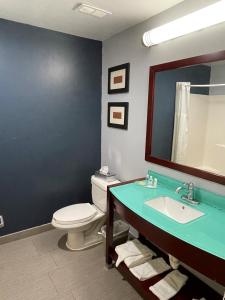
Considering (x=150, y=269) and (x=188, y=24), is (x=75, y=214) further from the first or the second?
(x=188, y=24)

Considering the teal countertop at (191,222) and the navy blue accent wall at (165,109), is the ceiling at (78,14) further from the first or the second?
the teal countertop at (191,222)

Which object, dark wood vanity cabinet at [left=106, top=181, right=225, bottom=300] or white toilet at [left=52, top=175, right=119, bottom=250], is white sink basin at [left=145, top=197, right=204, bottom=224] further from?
white toilet at [left=52, top=175, right=119, bottom=250]

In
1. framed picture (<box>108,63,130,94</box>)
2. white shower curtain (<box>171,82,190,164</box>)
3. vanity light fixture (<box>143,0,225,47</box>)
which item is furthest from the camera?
framed picture (<box>108,63,130,94</box>)

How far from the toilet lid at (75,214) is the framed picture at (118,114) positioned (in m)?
0.98

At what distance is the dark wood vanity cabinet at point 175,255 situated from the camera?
1.05 meters

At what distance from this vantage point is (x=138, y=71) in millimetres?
2072

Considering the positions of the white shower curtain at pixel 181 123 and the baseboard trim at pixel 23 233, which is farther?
the baseboard trim at pixel 23 233

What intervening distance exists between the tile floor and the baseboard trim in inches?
1.9

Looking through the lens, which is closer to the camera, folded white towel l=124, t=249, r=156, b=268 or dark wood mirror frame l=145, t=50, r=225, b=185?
dark wood mirror frame l=145, t=50, r=225, b=185

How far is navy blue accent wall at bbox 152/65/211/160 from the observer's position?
5.76 feet

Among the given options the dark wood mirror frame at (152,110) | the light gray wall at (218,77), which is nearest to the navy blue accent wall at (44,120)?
the dark wood mirror frame at (152,110)

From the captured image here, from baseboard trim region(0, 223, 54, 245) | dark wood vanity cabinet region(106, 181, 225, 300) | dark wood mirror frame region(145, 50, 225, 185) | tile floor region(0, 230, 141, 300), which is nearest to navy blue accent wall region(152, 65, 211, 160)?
dark wood mirror frame region(145, 50, 225, 185)

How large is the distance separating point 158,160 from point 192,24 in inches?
43.2

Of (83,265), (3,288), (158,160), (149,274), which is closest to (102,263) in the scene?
(83,265)
